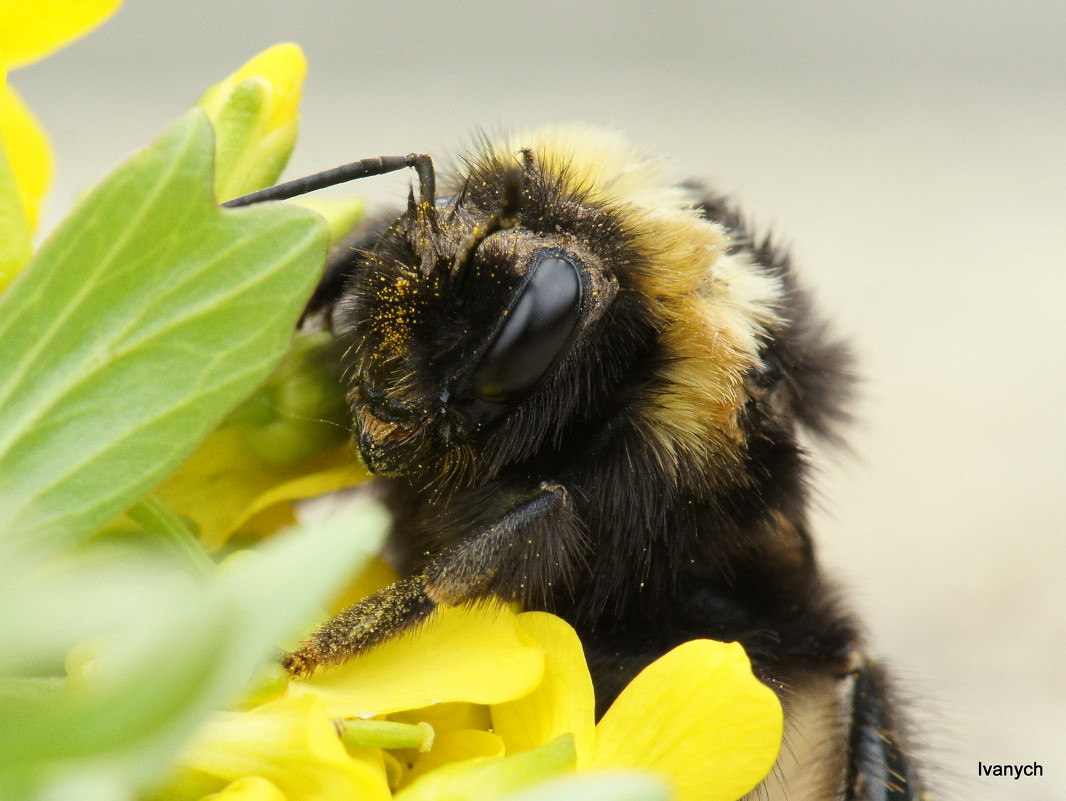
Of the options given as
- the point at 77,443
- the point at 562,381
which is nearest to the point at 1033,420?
the point at 562,381

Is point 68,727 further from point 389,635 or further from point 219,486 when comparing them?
point 219,486

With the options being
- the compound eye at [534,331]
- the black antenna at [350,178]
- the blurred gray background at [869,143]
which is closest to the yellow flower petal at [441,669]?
the compound eye at [534,331]

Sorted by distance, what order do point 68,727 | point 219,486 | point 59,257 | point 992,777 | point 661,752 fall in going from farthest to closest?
point 992,777 → point 219,486 → point 661,752 → point 59,257 → point 68,727

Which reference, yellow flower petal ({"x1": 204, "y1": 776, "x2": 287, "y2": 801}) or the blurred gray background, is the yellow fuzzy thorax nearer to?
yellow flower petal ({"x1": 204, "y1": 776, "x2": 287, "y2": 801})

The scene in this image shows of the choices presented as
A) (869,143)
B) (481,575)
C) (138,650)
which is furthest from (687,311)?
(869,143)

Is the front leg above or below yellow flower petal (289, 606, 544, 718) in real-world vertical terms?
above

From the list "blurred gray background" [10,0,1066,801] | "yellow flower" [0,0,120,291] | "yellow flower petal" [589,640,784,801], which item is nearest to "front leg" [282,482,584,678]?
"yellow flower petal" [589,640,784,801]

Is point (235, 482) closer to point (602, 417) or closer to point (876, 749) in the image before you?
point (602, 417)
